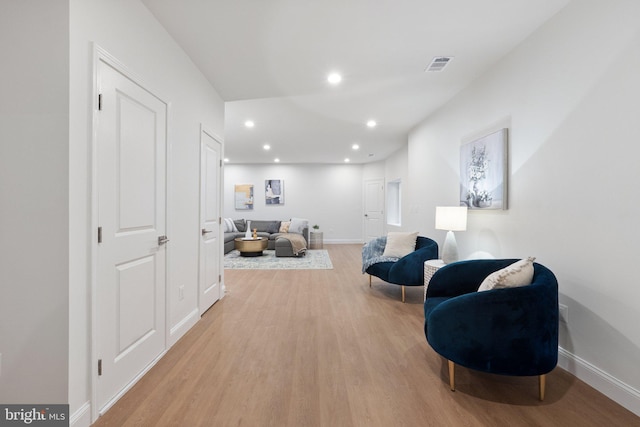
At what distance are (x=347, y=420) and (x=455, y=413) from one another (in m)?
0.62

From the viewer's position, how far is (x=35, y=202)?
1.34 meters

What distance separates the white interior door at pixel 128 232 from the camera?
1.58 m

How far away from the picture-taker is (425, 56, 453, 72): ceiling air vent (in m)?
2.64

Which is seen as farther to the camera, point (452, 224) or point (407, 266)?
point (407, 266)

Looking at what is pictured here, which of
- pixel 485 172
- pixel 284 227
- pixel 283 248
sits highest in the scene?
pixel 485 172

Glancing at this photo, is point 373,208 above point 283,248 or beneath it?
above

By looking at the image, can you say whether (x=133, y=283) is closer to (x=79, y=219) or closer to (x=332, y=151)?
(x=79, y=219)

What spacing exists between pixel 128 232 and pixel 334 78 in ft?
8.03

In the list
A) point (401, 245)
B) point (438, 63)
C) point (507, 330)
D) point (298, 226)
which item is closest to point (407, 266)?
point (401, 245)

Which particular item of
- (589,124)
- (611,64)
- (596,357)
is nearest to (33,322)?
(596,357)

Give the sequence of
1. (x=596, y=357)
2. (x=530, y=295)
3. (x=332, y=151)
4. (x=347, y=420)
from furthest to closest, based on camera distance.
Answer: (x=332, y=151) → (x=596, y=357) → (x=530, y=295) → (x=347, y=420)

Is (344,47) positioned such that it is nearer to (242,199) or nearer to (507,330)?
(507,330)

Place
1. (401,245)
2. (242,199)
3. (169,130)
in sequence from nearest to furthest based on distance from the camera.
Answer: (169,130)
(401,245)
(242,199)

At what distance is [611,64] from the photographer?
5.58 ft
